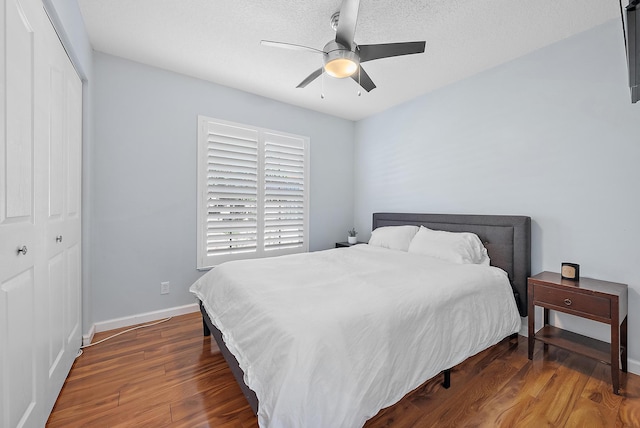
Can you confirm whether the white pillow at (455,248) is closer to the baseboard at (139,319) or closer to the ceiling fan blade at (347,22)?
the ceiling fan blade at (347,22)

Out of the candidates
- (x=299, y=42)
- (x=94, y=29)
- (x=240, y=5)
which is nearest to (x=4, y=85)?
(x=240, y=5)

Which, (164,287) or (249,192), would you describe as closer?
(164,287)

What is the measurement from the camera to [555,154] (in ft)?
7.79

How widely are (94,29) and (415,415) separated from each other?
12.3ft

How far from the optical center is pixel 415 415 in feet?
5.18

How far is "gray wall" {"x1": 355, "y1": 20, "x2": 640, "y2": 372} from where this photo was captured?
6.72 ft

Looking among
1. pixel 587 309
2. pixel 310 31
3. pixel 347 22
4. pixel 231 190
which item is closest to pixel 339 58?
pixel 347 22

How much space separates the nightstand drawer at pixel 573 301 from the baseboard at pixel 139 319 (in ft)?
11.1

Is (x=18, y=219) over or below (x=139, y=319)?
over

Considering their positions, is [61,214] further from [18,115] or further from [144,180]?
[144,180]

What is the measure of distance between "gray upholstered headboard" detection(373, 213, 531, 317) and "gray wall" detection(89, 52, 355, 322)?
2.92 m

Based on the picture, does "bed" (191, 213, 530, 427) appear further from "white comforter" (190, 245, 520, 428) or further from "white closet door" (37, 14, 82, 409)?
"white closet door" (37, 14, 82, 409)

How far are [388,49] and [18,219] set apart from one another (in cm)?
227

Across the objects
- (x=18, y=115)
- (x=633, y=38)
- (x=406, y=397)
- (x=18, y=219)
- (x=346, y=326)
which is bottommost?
(x=406, y=397)
